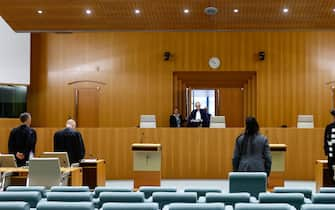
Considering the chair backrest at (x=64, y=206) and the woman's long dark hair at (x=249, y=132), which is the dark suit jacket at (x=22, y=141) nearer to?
the woman's long dark hair at (x=249, y=132)

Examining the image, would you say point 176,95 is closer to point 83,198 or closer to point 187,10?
point 187,10

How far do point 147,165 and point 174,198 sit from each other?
6.13 m

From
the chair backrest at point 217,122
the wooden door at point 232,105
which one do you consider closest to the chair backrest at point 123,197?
the chair backrest at point 217,122

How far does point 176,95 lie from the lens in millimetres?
15227

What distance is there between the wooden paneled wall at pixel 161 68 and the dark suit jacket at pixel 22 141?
654 centimetres

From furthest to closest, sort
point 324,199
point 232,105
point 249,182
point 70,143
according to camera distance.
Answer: point 232,105 < point 70,143 < point 249,182 < point 324,199

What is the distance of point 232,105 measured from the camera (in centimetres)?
1698

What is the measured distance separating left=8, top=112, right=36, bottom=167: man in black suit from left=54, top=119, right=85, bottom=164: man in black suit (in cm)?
51

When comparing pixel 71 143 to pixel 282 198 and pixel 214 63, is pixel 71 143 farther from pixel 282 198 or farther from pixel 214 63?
pixel 214 63

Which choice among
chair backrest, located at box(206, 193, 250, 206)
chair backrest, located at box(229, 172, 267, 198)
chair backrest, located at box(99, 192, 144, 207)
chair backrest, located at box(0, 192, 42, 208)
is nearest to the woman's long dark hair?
chair backrest, located at box(229, 172, 267, 198)

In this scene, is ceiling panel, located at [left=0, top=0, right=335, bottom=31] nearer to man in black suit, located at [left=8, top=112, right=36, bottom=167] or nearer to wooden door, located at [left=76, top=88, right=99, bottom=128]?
wooden door, located at [left=76, top=88, right=99, bottom=128]

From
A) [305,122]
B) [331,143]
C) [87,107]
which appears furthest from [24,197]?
[87,107]

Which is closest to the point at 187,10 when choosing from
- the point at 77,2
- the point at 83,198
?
the point at 77,2

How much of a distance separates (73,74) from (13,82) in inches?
71.6
